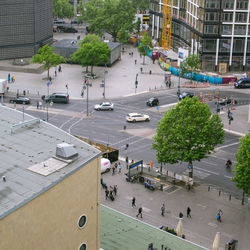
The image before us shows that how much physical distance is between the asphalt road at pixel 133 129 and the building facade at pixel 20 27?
3872 centimetres

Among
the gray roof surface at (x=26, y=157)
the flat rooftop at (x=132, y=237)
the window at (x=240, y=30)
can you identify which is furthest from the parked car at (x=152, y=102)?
the gray roof surface at (x=26, y=157)

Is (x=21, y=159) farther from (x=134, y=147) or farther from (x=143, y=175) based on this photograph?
(x=134, y=147)

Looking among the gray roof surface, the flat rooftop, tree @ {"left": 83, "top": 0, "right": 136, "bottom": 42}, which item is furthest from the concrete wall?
tree @ {"left": 83, "top": 0, "right": 136, "bottom": 42}

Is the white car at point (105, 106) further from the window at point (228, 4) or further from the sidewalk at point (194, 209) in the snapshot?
the window at point (228, 4)

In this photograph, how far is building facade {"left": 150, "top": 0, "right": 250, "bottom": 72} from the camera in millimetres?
117188

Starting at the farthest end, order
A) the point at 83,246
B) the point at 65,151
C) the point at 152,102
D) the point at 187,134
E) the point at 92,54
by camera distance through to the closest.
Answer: the point at 92,54
the point at 152,102
the point at 187,134
the point at 83,246
the point at 65,151

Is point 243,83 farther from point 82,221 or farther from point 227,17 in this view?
point 82,221

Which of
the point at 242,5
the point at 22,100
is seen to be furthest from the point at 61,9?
the point at 22,100

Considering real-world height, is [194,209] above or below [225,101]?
below

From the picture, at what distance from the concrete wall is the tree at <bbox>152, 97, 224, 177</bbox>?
93.4ft

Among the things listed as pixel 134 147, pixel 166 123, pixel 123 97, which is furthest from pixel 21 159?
pixel 123 97

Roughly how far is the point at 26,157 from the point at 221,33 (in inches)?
3678

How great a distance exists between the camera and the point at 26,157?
3297cm

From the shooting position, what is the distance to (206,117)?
63.6 m
